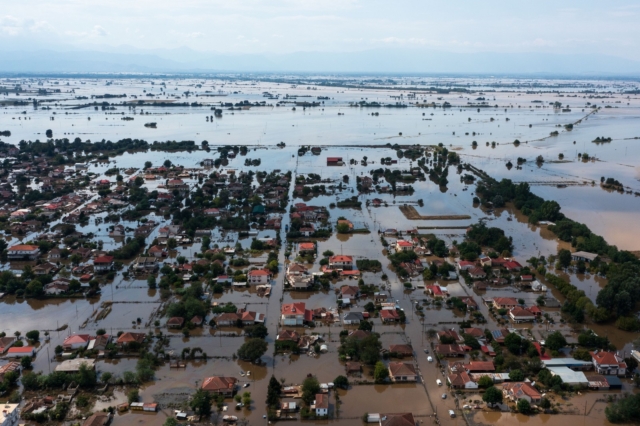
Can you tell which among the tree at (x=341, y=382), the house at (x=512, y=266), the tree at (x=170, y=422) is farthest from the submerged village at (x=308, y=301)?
the tree at (x=170, y=422)


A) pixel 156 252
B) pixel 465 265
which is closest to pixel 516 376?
pixel 465 265

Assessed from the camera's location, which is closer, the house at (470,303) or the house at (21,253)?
the house at (470,303)

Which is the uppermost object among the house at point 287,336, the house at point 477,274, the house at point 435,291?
the house at point 477,274

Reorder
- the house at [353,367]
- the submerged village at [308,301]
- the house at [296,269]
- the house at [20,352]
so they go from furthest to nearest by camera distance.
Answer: the house at [296,269] < the house at [20,352] < the house at [353,367] < the submerged village at [308,301]

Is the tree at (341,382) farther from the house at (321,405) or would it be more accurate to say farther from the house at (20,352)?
the house at (20,352)

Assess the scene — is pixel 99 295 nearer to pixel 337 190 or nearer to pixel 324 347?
pixel 324 347

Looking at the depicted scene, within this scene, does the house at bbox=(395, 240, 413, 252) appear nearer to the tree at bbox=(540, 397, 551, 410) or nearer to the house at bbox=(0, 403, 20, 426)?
the tree at bbox=(540, 397, 551, 410)
